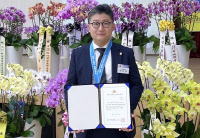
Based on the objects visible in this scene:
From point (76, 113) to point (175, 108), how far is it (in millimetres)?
474

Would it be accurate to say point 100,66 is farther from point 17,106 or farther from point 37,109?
point 37,109

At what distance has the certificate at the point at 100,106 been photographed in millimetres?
1501

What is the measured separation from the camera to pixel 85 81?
167 centimetres

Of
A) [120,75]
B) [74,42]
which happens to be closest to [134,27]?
[74,42]

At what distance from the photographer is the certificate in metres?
1.50

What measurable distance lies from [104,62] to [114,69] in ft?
0.19

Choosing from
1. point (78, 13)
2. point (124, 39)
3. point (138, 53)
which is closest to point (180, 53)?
point (138, 53)

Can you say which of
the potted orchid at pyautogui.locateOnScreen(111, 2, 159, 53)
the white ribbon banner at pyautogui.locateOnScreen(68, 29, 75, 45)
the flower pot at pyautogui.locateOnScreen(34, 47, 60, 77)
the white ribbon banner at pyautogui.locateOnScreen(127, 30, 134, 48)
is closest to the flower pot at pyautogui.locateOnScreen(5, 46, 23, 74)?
the flower pot at pyautogui.locateOnScreen(34, 47, 60, 77)

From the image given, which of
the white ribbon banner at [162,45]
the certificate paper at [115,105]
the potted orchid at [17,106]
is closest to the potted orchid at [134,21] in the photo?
the white ribbon banner at [162,45]

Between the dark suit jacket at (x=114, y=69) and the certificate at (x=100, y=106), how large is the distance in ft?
0.47

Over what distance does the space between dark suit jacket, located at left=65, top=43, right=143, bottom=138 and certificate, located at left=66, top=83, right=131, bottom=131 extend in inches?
5.7

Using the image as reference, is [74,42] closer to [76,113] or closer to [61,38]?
[61,38]

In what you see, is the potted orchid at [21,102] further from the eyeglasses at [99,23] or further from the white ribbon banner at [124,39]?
the white ribbon banner at [124,39]

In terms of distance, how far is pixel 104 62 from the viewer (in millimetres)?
1657
